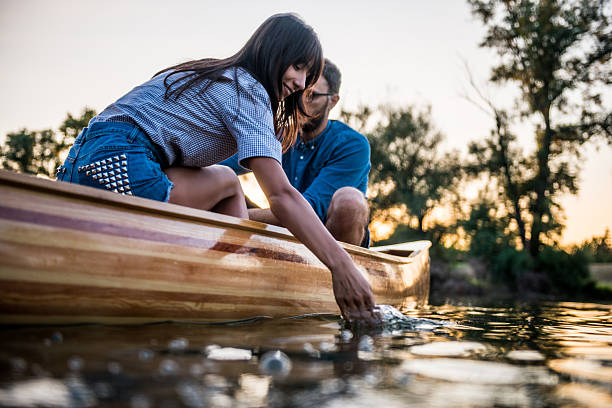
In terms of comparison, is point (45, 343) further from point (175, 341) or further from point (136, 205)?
point (136, 205)

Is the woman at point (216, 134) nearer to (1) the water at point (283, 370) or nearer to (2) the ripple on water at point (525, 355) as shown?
(1) the water at point (283, 370)

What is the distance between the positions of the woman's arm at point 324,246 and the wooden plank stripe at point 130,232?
0.33m

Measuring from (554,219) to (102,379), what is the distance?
1677cm

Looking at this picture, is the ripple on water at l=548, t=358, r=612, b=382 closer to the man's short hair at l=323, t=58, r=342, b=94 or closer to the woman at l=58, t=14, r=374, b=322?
the woman at l=58, t=14, r=374, b=322

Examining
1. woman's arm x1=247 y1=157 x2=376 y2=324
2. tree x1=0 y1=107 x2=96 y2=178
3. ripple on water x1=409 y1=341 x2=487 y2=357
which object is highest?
tree x1=0 y1=107 x2=96 y2=178

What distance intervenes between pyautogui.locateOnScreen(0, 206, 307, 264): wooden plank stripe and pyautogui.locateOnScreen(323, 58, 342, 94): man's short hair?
2.10m

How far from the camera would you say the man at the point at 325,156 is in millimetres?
3729

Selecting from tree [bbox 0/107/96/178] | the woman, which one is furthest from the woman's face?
tree [bbox 0/107/96/178]

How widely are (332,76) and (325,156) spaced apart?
27.0 inches

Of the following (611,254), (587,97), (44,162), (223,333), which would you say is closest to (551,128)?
(587,97)

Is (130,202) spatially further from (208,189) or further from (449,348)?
(449,348)

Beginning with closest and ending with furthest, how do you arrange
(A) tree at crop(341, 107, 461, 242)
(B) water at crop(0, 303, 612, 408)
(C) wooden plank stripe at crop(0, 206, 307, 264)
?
(B) water at crop(0, 303, 612, 408) → (C) wooden plank stripe at crop(0, 206, 307, 264) → (A) tree at crop(341, 107, 461, 242)

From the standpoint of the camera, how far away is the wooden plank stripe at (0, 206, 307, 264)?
1454 millimetres

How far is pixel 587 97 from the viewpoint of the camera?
50.8 ft
